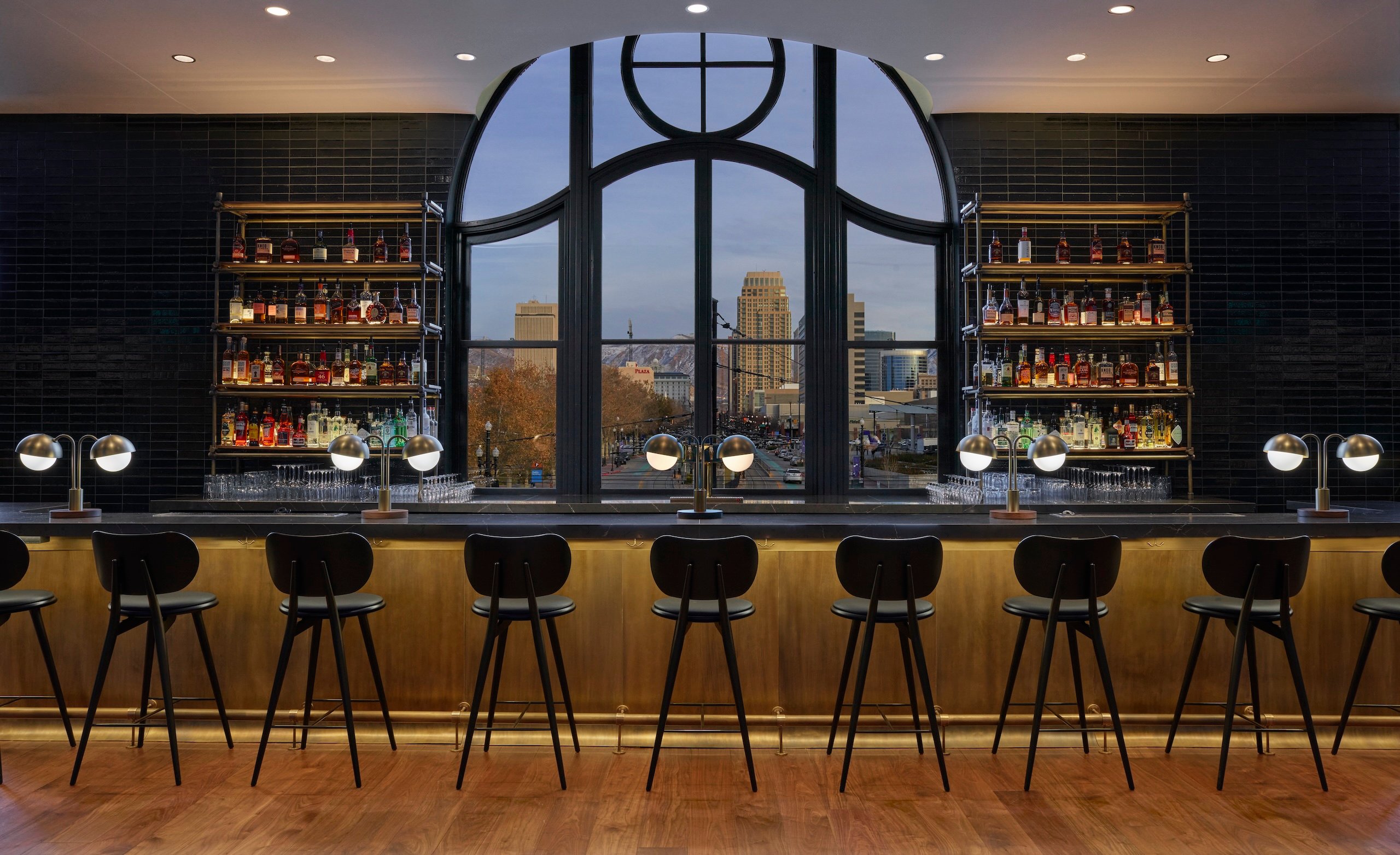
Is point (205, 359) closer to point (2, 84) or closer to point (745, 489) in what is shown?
point (2, 84)

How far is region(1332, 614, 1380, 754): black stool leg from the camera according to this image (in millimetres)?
3383

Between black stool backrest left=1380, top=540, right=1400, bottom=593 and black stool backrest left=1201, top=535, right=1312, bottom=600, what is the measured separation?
364 mm

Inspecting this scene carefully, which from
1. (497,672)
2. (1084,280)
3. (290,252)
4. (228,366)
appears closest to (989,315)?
(1084,280)

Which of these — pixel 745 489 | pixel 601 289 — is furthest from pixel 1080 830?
pixel 601 289

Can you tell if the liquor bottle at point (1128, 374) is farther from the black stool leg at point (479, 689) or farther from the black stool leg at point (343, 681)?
the black stool leg at point (343, 681)

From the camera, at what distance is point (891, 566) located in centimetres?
312

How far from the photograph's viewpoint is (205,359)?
5695mm

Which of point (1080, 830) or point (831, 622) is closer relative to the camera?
point (1080, 830)

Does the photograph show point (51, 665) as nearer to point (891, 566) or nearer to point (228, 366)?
point (228, 366)

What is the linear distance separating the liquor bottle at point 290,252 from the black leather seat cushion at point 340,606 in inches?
110

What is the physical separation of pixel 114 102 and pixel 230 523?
3507 mm

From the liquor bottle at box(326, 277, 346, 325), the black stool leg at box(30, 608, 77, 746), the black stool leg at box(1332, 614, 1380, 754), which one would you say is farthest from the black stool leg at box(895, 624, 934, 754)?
the liquor bottle at box(326, 277, 346, 325)

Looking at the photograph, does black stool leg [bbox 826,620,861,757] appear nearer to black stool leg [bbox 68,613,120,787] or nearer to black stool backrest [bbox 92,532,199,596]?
black stool backrest [bbox 92,532,199,596]

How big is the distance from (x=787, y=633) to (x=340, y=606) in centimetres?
180
